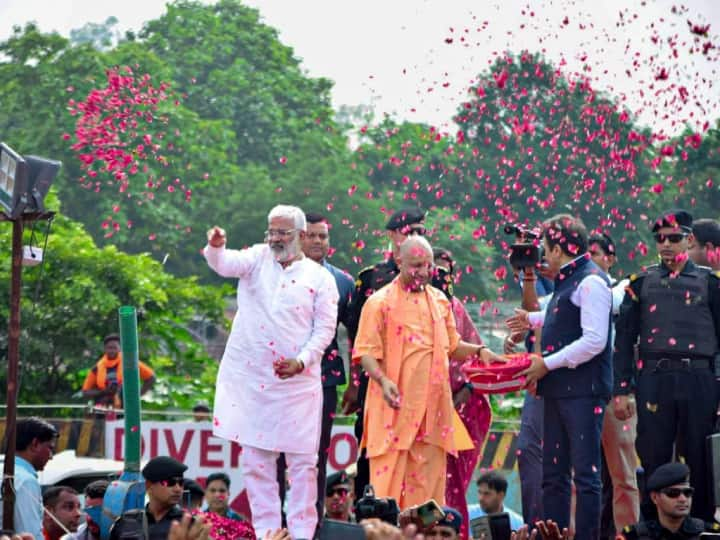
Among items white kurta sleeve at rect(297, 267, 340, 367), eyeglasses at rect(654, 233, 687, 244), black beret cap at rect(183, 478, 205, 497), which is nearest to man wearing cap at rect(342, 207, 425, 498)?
white kurta sleeve at rect(297, 267, 340, 367)

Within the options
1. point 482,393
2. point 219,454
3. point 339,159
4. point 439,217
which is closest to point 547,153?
point 439,217

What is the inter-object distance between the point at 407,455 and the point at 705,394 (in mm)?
1908

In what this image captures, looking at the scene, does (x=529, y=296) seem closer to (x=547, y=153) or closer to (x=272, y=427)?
(x=272, y=427)

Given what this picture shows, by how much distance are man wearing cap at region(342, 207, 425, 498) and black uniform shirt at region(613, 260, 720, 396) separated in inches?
55.9

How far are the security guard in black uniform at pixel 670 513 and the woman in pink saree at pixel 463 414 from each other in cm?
149

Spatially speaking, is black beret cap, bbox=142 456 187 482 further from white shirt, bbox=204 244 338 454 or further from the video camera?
the video camera

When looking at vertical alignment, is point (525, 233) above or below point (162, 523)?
above

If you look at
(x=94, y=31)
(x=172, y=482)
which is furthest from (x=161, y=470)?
Answer: (x=94, y=31)

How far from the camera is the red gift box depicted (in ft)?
35.9

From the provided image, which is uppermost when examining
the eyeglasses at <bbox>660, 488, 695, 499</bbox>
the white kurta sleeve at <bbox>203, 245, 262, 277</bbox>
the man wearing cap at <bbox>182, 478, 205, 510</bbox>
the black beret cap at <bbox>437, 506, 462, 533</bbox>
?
the white kurta sleeve at <bbox>203, 245, 262, 277</bbox>

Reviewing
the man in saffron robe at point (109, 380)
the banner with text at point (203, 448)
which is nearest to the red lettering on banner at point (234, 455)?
the banner with text at point (203, 448)

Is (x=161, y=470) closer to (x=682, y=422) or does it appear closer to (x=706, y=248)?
(x=682, y=422)

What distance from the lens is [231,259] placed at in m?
11.0

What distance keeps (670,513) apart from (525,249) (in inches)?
77.3
